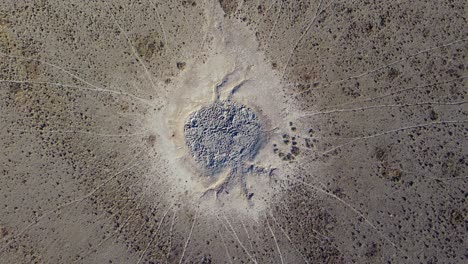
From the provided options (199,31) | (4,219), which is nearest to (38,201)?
(4,219)

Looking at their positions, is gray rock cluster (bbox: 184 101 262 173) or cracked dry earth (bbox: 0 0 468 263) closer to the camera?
cracked dry earth (bbox: 0 0 468 263)

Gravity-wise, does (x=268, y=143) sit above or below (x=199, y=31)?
below

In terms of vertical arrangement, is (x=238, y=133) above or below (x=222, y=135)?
below

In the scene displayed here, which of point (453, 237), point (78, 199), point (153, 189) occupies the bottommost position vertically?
point (453, 237)

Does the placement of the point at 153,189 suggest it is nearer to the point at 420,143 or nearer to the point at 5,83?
the point at 5,83
